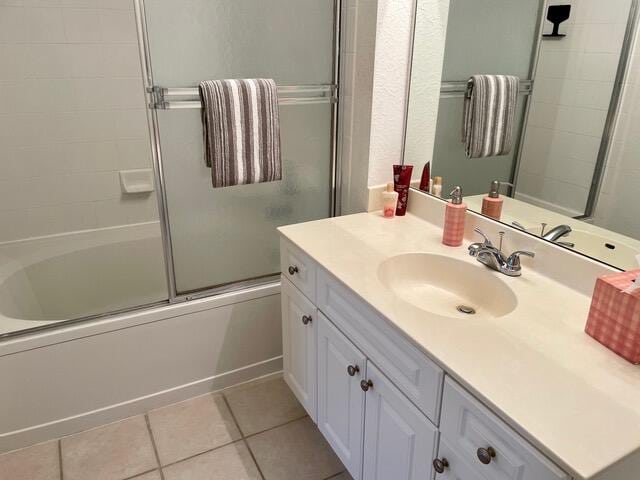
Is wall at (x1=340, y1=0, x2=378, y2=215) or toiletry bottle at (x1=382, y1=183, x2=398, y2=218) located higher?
wall at (x1=340, y1=0, x2=378, y2=215)

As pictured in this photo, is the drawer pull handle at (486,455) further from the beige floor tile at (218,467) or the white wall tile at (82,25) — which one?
the white wall tile at (82,25)

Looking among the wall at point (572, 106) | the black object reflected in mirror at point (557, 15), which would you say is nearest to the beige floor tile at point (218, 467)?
the wall at point (572, 106)

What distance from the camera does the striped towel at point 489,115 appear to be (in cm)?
148

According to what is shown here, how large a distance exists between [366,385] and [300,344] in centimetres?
47

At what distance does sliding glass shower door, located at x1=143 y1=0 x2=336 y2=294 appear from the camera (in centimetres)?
163

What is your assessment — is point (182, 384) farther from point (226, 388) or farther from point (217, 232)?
point (217, 232)

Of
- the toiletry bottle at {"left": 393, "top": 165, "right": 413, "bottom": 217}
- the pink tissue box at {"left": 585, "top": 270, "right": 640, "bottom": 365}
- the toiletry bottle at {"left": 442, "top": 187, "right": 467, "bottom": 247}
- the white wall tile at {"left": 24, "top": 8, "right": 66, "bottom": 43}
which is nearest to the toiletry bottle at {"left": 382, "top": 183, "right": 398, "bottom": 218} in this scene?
the toiletry bottle at {"left": 393, "top": 165, "right": 413, "bottom": 217}

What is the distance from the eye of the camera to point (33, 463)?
5.81 feet

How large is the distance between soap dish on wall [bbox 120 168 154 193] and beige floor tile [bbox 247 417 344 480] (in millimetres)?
1418

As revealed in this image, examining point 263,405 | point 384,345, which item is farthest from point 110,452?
point 384,345

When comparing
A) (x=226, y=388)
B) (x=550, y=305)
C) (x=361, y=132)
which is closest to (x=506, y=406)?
(x=550, y=305)

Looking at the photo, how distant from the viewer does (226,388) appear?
85.4 inches

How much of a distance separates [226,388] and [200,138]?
1.11 m

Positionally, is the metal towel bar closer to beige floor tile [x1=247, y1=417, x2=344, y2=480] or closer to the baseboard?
the baseboard
